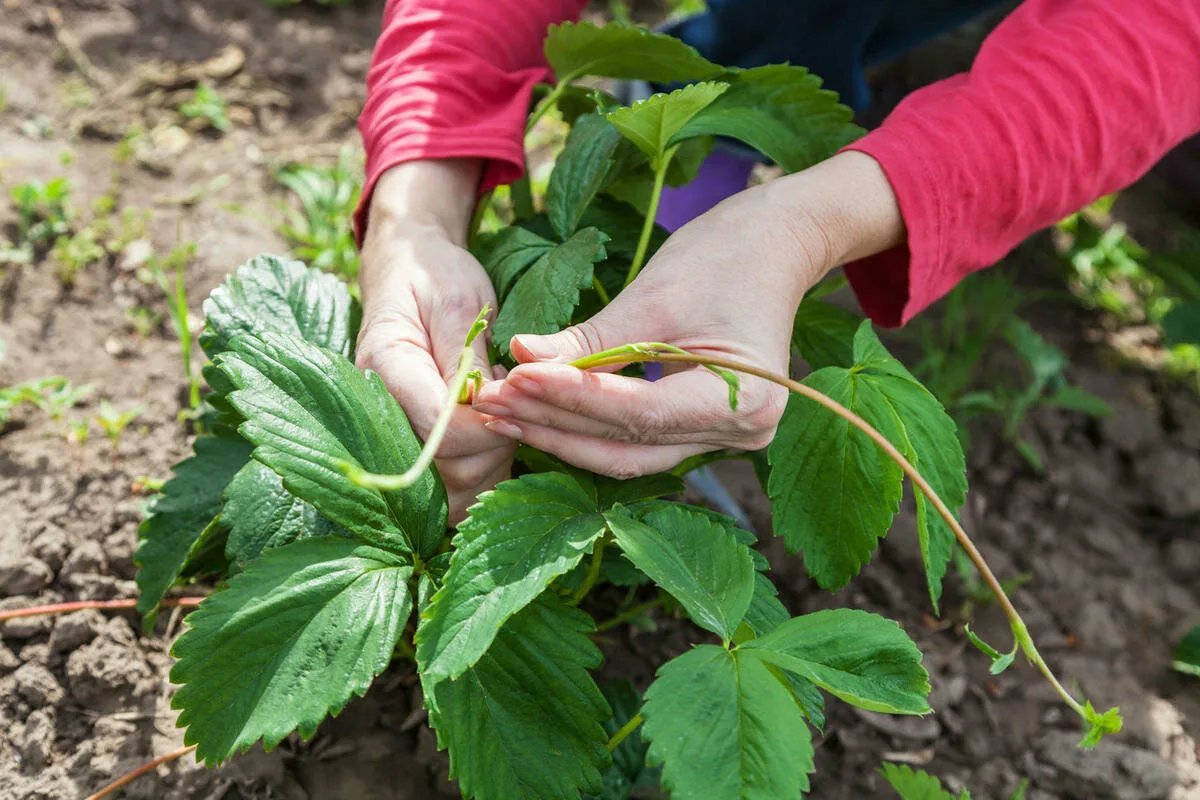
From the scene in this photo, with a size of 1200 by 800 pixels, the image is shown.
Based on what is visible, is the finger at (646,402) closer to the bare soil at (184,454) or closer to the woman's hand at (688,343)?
the woman's hand at (688,343)

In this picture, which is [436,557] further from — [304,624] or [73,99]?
[73,99]

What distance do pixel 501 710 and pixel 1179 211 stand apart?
237 centimetres

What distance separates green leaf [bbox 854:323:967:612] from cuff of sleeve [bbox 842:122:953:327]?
0.59 feet

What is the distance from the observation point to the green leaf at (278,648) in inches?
38.0

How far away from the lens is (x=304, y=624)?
1001mm

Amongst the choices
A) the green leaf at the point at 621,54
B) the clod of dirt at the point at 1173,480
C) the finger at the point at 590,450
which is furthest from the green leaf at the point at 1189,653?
the green leaf at the point at 621,54

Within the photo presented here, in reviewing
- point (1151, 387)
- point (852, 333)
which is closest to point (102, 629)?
point (852, 333)

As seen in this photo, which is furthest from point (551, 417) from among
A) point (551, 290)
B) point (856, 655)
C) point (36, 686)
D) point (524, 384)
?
point (36, 686)

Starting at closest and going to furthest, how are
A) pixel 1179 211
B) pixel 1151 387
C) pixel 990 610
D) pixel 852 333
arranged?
pixel 852 333, pixel 990 610, pixel 1151 387, pixel 1179 211

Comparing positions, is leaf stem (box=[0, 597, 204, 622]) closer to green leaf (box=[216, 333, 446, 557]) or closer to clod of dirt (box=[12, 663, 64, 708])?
clod of dirt (box=[12, 663, 64, 708])

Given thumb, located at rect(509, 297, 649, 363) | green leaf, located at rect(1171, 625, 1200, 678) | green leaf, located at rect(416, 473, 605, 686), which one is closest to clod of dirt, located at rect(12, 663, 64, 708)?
green leaf, located at rect(416, 473, 605, 686)

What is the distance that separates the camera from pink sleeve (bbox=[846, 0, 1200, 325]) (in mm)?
1263

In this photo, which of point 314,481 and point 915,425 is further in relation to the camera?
point 915,425

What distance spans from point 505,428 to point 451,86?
60cm
